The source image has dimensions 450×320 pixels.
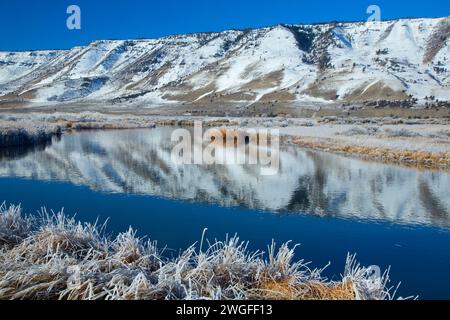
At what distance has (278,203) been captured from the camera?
1664 cm

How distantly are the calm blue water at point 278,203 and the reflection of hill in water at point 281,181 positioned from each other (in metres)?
0.04

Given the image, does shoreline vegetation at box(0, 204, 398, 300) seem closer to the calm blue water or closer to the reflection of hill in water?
the calm blue water

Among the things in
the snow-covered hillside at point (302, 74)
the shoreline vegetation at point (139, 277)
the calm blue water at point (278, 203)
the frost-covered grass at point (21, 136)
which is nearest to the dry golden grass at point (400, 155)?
the calm blue water at point (278, 203)

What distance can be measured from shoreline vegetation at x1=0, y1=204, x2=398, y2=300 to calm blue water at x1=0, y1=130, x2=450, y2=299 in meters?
2.68

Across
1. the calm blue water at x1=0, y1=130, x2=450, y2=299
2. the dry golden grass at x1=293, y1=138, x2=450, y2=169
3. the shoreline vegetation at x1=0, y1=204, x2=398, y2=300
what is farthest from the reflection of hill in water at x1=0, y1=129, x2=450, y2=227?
the shoreline vegetation at x1=0, y1=204, x2=398, y2=300

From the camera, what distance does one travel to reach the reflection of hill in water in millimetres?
16078

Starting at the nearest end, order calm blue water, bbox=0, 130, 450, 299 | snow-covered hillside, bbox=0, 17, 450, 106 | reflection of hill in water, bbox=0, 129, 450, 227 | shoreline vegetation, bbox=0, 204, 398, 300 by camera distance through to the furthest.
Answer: shoreline vegetation, bbox=0, 204, 398, 300, calm blue water, bbox=0, 130, 450, 299, reflection of hill in water, bbox=0, 129, 450, 227, snow-covered hillside, bbox=0, 17, 450, 106

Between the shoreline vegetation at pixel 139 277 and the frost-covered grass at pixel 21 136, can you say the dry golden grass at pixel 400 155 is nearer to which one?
the shoreline vegetation at pixel 139 277

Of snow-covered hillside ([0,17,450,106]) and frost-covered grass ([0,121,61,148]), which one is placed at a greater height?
snow-covered hillside ([0,17,450,106])

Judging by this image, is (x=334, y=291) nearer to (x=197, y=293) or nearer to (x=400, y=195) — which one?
(x=197, y=293)

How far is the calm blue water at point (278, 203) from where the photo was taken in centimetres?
1131

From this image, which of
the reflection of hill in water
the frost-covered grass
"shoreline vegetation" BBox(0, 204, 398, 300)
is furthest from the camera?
the frost-covered grass

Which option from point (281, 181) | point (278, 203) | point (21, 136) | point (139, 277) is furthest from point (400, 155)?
point (21, 136)
